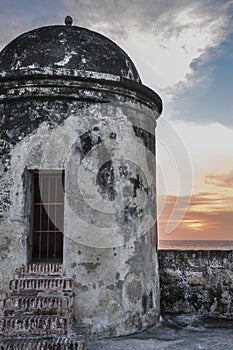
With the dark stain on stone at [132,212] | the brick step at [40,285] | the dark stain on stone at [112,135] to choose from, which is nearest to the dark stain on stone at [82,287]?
the brick step at [40,285]

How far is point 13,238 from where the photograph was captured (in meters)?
6.20

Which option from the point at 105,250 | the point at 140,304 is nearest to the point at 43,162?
the point at 105,250

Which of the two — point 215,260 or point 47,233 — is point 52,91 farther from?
point 215,260

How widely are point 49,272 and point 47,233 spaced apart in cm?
91

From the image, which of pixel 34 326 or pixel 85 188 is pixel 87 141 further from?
pixel 34 326

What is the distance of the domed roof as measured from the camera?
21.3ft

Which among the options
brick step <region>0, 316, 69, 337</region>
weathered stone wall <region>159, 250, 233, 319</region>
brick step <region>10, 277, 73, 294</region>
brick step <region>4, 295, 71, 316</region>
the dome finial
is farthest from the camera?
weathered stone wall <region>159, 250, 233, 319</region>

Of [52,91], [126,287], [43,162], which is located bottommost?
[126,287]

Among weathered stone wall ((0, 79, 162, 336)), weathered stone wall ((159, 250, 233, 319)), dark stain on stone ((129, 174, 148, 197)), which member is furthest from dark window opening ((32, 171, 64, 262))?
weathered stone wall ((159, 250, 233, 319))

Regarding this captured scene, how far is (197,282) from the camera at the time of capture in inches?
318

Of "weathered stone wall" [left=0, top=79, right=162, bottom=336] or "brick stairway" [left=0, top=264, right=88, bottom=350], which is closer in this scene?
"brick stairway" [left=0, top=264, right=88, bottom=350]

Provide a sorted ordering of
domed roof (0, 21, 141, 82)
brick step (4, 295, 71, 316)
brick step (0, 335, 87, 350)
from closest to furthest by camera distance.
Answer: brick step (0, 335, 87, 350), brick step (4, 295, 71, 316), domed roof (0, 21, 141, 82)

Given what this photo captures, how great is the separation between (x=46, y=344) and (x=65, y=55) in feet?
14.4

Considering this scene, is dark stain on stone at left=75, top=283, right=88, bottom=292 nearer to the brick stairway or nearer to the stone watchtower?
the stone watchtower
